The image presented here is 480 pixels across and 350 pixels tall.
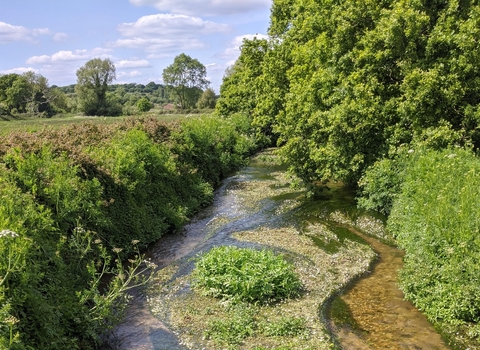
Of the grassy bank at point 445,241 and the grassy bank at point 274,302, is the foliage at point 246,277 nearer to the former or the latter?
the grassy bank at point 274,302

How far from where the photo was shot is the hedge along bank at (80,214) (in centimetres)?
754

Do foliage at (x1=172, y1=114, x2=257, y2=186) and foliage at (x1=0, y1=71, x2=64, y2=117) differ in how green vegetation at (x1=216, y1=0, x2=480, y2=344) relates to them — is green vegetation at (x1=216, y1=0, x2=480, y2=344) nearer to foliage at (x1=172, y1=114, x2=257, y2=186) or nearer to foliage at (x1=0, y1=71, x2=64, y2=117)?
foliage at (x1=172, y1=114, x2=257, y2=186)

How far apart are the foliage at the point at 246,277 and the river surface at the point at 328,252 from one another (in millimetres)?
1382

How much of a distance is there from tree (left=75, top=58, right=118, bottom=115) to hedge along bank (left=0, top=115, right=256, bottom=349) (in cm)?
8145

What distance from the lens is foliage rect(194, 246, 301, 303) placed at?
11.1 meters

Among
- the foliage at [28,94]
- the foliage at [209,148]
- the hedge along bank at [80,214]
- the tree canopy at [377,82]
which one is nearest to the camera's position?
the hedge along bank at [80,214]

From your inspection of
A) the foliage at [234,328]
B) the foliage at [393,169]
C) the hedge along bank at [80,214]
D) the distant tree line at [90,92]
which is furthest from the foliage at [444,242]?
the distant tree line at [90,92]

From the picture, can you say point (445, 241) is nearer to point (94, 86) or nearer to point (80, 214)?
point (80, 214)

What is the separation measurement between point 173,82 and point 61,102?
31504 mm

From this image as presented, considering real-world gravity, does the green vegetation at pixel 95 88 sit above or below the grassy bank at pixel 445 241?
above

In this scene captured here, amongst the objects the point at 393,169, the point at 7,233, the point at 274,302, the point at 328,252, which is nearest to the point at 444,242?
the point at 274,302

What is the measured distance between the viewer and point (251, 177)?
98.8 feet

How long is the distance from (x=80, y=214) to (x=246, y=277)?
5.46 metres

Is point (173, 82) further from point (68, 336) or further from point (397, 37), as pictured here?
point (68, 336)
